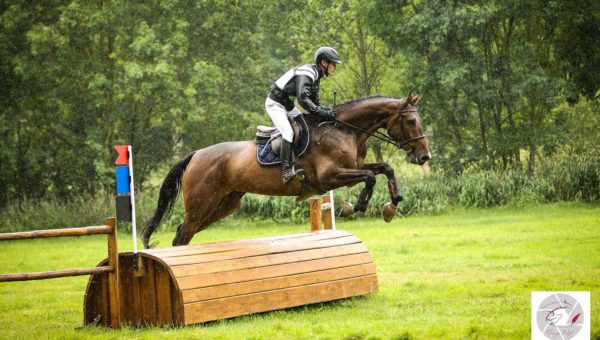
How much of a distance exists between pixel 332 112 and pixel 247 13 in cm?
1691

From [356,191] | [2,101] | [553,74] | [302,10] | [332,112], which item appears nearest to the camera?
[332,112]

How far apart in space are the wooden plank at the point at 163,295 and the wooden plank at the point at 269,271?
0.26 meters

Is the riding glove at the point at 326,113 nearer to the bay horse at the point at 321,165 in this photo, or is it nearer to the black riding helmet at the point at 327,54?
the bay horse at the point at 321,165

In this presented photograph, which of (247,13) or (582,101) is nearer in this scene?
(582,101)

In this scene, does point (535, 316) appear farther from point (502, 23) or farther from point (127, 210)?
point (502, 23)

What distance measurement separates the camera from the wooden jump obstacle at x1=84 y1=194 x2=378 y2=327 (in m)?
7.67

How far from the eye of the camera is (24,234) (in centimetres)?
741

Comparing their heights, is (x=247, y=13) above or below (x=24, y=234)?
above

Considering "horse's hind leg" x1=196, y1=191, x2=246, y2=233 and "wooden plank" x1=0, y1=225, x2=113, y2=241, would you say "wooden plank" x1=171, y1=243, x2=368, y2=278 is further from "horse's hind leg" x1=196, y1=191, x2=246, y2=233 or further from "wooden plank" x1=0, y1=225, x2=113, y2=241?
"horse's hind leg" x1=196, y1=191, x2=246, y2=233

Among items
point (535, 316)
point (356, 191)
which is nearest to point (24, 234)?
point (535, 316)

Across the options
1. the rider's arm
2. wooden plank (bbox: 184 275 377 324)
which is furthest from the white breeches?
wooden plank (bbox: 184 275 377 324)

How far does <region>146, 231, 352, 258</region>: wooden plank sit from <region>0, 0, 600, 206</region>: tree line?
12.4 metres

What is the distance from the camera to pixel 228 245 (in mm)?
8367

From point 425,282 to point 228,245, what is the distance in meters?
2.81
